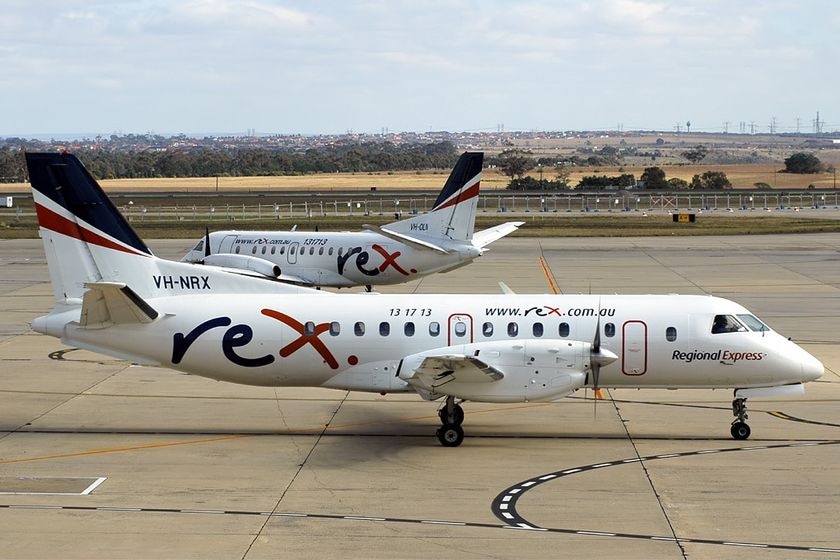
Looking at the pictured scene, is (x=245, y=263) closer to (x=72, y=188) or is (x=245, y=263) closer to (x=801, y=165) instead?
(x=72, y=188)

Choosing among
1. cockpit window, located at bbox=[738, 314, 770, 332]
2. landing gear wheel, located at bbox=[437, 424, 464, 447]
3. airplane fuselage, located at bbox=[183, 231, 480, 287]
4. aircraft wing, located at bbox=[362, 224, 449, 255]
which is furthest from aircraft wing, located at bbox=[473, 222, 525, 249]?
landing gear wheel, located at bbox=[437, 424, 464, 447]

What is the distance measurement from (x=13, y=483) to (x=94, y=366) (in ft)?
39.6

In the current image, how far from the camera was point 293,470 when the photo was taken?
22.1 meters

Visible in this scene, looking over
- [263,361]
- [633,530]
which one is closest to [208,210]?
[263,361]

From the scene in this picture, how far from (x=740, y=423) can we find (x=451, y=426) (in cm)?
636

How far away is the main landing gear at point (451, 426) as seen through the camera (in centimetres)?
2381

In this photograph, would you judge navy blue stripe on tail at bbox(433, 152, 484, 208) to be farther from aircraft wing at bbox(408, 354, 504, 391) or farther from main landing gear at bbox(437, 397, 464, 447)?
aircraft wing at bbox(408, 354, 504, 391)

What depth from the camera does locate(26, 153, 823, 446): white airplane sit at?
2423 cm

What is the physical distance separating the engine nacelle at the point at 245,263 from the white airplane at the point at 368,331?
2075 cm

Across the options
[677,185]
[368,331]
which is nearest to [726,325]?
[368,331]

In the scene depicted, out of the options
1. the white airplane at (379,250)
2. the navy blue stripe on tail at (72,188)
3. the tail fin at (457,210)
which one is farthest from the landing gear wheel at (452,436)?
the tail fin at (457,210)

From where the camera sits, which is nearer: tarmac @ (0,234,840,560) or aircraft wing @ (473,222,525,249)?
tarmac @ (0,234,840,560)

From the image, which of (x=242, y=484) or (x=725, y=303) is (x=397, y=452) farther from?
(x=725, y=303)

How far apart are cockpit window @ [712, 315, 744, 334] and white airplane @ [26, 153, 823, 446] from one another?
0.15 feet
